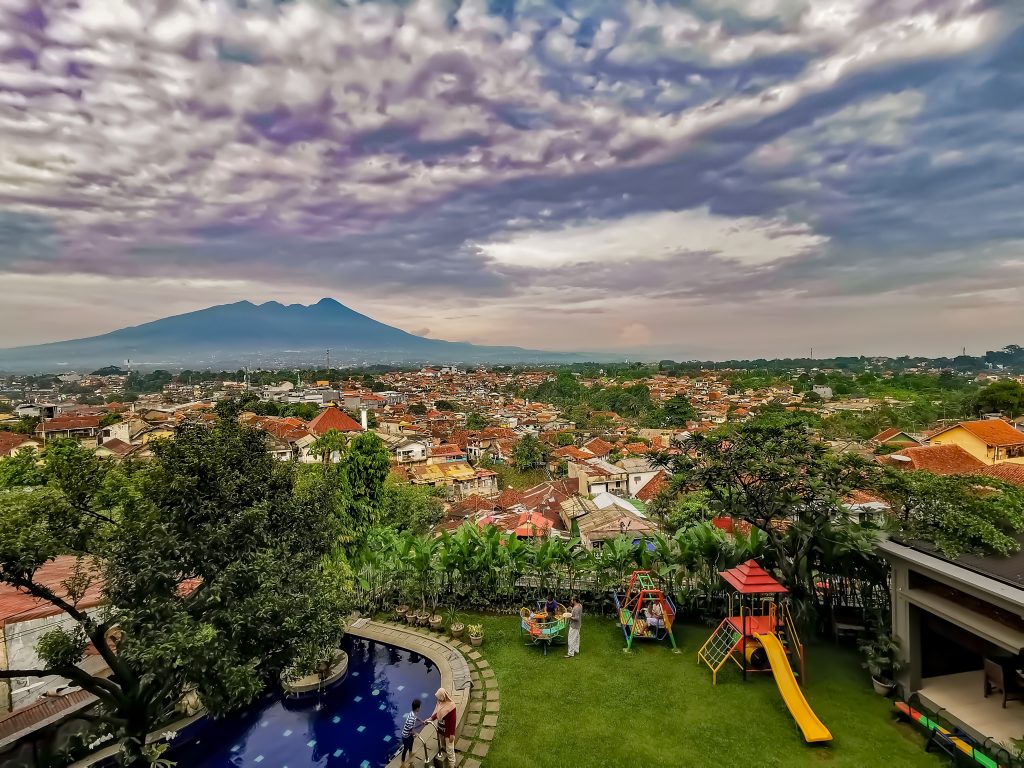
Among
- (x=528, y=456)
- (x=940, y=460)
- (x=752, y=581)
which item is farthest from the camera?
(x=528, y=456)

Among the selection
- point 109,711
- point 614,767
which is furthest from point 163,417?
point 614,767

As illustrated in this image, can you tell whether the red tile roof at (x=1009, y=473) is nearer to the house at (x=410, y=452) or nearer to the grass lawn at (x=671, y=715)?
the grass lawn at (x=671, y=715)

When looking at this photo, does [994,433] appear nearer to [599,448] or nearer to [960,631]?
[599,448]

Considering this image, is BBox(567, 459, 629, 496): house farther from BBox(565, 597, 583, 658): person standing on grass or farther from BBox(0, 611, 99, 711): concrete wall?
BBox(0, 611, 99, 711): concrete wall

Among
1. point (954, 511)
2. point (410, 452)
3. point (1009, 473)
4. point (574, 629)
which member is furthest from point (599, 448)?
point (954, 511)

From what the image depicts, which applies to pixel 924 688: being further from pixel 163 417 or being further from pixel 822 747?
pixel 163 417

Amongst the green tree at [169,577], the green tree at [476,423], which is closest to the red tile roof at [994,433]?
the green tree at [169,577]
